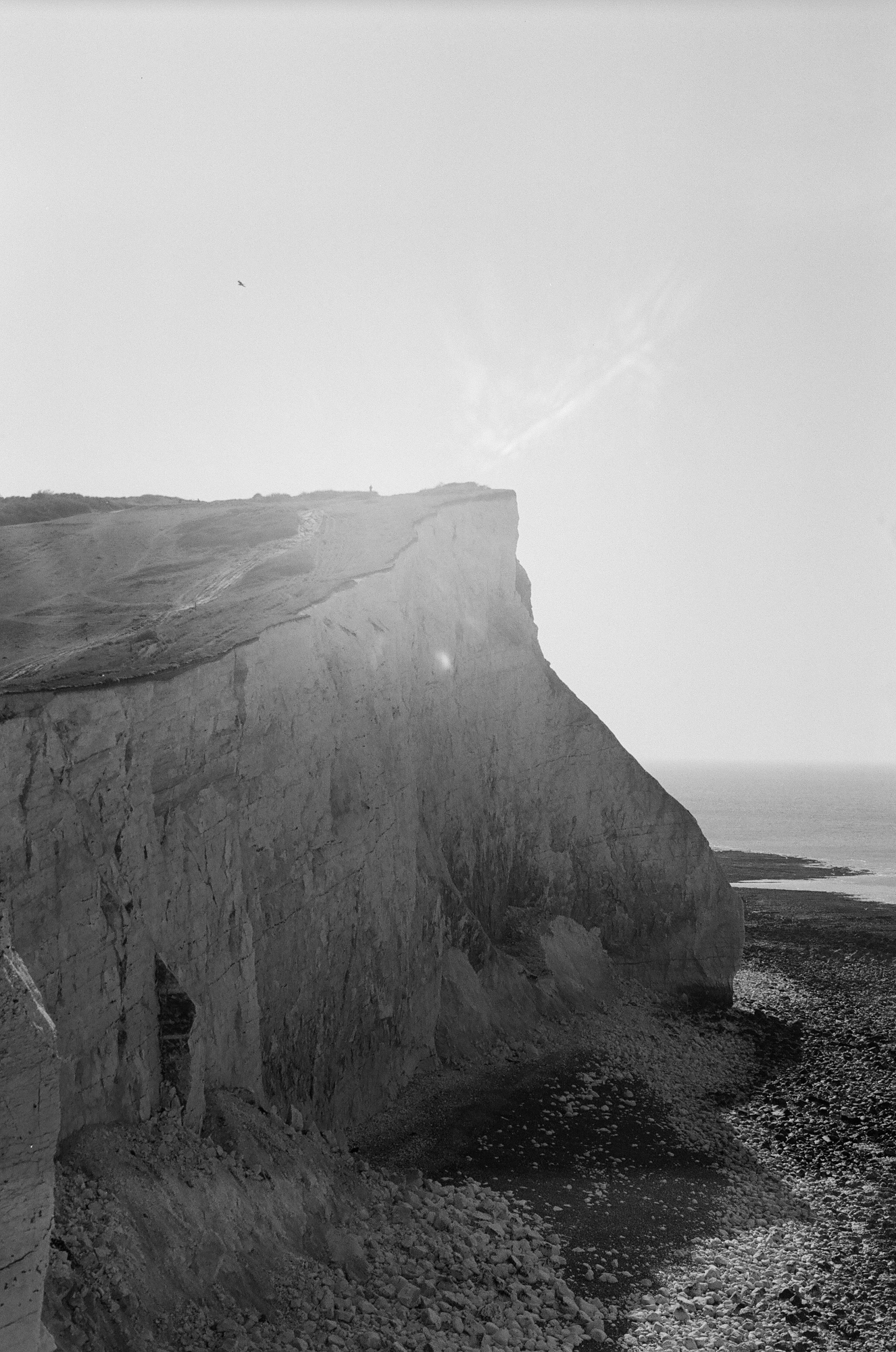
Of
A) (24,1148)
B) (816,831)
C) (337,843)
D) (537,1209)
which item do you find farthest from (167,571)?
(816,831)

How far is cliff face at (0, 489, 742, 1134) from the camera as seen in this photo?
12.5m

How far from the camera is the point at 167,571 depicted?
25.4 m

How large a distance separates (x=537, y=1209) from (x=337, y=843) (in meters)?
8.30

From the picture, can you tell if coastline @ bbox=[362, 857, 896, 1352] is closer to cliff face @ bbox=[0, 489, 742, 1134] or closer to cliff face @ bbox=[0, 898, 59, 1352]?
cliff face @ bbox=[0, 489, 742, 1134]

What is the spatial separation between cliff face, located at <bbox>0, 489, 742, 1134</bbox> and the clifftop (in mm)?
315

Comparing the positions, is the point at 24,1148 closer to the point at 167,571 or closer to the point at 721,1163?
the point at 721,1163

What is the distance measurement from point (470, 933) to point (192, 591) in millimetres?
12279

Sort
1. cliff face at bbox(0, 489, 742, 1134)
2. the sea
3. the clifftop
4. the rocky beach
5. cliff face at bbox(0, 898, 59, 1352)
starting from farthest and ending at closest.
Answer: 1. the sea
2. the clifftop
3. cliff face at bbox(0, 489, 742, 1134)
4. the rocky beach
5. cliff face at bbox(0, 898, 59, 1352)

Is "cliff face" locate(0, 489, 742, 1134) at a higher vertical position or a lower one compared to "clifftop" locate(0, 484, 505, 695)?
lower

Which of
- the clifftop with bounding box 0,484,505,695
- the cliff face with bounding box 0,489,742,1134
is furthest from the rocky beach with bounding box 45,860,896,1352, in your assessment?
the clifftop with bounding box 0,484,505,695

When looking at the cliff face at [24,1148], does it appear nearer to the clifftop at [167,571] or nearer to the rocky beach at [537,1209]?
the rocky beach at [537,1209]

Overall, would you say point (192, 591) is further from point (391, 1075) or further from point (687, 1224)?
point (687, 1224)

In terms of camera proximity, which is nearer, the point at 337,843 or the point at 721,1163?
the point at 337,843

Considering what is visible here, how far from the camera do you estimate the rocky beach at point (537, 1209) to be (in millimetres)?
11328
